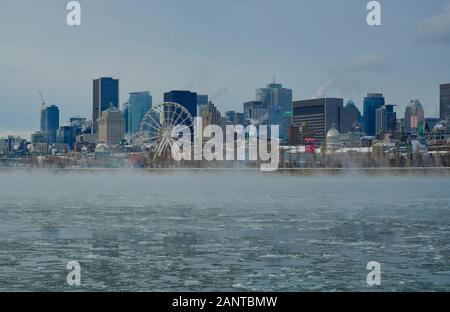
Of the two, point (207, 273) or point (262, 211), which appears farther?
point (262, 211)

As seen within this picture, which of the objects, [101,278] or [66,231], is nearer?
[101,278]

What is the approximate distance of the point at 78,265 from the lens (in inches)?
1133

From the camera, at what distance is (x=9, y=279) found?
85.0 ft

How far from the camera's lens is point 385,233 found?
4025 cm
